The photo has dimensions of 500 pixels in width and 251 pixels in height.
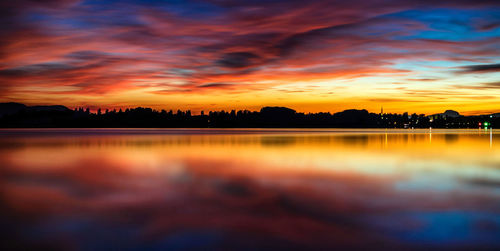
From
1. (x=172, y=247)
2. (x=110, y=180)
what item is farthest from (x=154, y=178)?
(x=172, y=247)

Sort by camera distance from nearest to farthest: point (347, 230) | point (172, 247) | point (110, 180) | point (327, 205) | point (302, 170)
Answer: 1. point (172, 247)
2. point (347, 230)
3. point (327, 205)
4. point (110, 180)
5. point (302, 170)

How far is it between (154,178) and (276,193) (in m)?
5.89

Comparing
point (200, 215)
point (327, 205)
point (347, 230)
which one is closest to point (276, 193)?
point (327, 205)

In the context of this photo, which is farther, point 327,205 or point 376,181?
point 376,181

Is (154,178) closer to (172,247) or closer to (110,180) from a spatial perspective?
(110,180)

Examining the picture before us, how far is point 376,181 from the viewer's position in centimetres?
1530

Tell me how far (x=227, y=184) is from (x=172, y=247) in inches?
311

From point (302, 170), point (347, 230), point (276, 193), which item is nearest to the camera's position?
point (347, 230)

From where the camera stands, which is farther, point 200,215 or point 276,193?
point 276,193

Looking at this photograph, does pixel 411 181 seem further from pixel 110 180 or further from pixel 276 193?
pixel 110 180

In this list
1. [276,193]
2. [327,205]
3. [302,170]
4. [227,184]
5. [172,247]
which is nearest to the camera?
[172,247]

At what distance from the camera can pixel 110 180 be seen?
15.8m

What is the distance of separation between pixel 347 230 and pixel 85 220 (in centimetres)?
562

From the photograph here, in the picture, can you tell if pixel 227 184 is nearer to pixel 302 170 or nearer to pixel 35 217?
pixel 302 170
